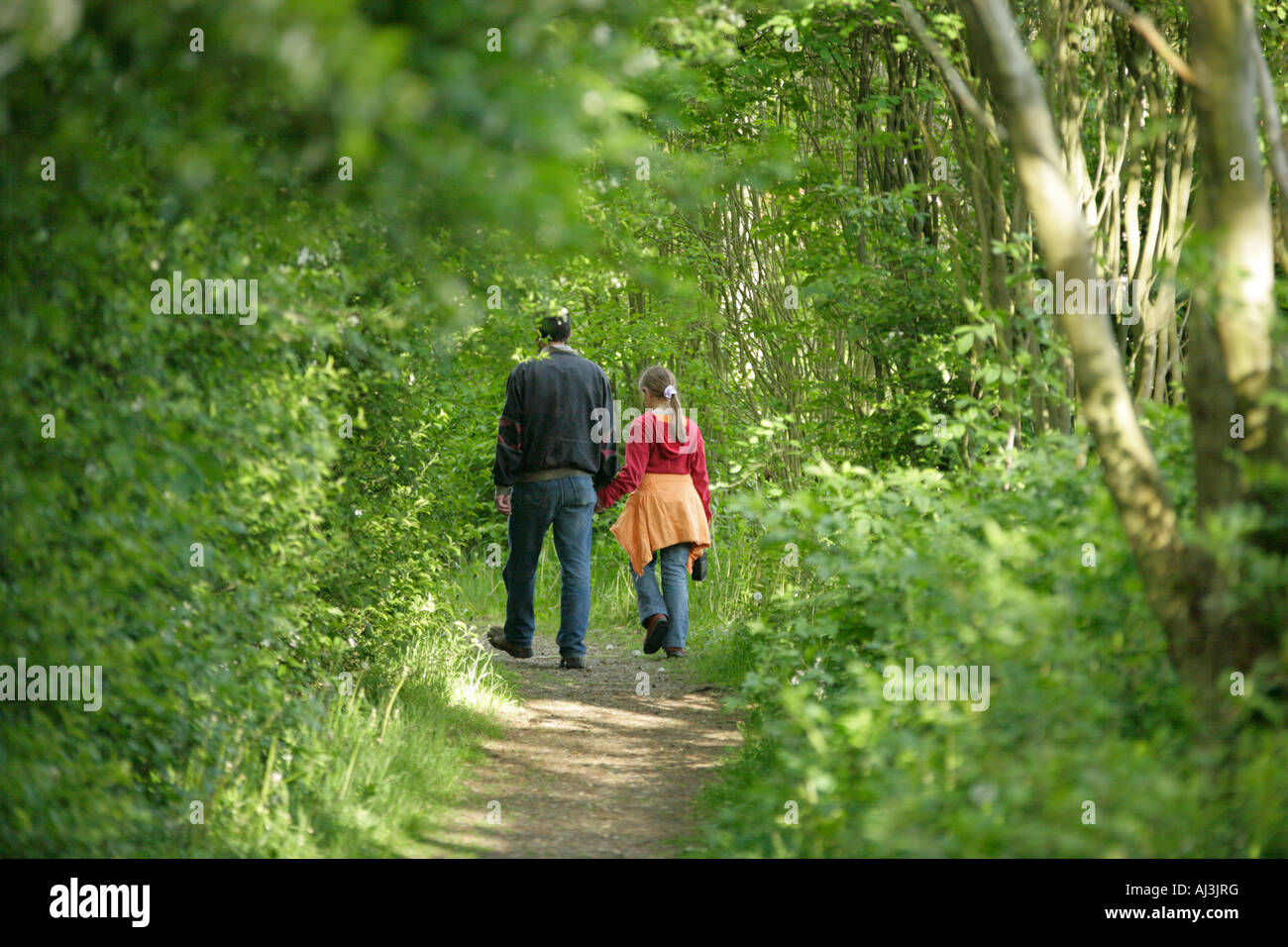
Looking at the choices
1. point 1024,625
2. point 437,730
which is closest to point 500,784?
point 437,730

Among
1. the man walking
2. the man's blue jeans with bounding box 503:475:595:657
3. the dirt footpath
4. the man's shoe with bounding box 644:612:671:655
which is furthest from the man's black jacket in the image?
the dirt footpath

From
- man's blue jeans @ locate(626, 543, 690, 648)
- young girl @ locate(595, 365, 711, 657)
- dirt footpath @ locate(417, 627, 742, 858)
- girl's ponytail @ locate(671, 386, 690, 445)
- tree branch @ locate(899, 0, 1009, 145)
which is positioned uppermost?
tree branch @ locate(899, 0, 1009, 145)

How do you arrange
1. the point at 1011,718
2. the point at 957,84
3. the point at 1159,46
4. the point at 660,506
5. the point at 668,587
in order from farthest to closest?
the point at 668,587
the point at 660,506
the point at 957,84
the point at 1159,46
the point at 1011,718

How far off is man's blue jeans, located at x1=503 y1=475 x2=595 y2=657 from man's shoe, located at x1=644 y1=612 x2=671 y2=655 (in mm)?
475

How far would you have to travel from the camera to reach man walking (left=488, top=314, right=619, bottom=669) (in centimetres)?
749

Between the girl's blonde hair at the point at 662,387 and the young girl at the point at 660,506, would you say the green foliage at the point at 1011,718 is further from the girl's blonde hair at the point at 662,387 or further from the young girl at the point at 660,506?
the girl's blonde hair at the point at 662,387

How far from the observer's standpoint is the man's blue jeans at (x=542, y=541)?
24.6 feet

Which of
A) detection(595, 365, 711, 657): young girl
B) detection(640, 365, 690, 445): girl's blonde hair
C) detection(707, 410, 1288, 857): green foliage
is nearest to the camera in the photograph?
detection(707, 410, 1288, 857): green foliage

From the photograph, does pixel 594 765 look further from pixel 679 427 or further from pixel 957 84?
pixel 957 84

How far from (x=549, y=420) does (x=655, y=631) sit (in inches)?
62.6

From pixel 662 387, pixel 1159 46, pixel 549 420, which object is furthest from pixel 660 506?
pixel 1159 46

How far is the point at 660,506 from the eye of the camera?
7871 mm

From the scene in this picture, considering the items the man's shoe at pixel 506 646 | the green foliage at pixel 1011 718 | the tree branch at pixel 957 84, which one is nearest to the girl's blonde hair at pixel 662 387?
the man's shoe at pixel 506 646

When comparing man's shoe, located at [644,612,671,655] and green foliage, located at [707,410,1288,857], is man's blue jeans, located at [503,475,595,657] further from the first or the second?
green foliage, located at [707,410,1288,857]
